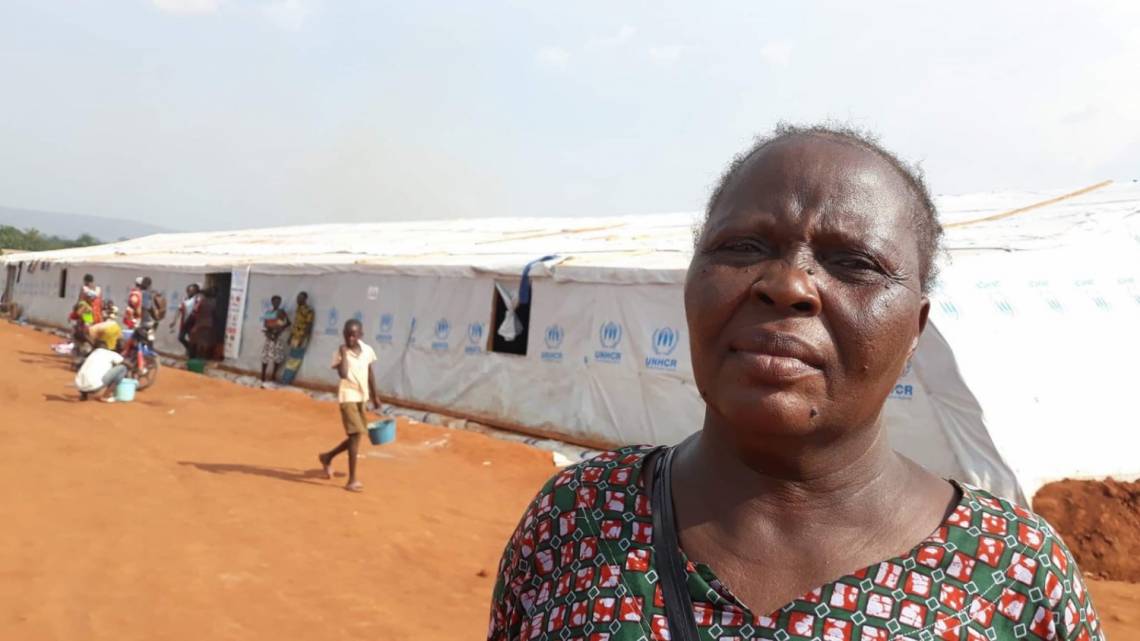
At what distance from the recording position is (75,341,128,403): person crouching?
12102 mm

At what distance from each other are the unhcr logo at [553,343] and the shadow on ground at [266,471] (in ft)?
10.6

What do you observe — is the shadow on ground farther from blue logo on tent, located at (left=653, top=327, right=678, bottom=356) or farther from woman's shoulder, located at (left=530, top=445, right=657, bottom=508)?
woman's shoulder, located at (left=530, top=445, right=657, bottom=508)

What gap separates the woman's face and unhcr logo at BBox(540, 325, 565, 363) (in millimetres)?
9567

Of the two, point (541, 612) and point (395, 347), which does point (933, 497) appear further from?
point (395, 347)

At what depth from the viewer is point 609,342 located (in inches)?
403

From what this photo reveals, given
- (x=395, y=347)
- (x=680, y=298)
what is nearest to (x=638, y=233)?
(x=395, y=347)

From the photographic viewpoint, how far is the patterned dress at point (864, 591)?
1.14 metres

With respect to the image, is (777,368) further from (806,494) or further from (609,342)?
(609,342)

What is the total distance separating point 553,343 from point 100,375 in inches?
259

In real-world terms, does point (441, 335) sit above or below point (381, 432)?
above

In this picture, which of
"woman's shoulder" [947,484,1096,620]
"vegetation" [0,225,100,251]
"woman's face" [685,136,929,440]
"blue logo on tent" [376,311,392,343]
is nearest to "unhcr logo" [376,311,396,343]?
"blue logo on tent" [376,311,392,343]

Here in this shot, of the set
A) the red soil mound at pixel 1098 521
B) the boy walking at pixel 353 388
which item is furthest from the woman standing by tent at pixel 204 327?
the red soil mound at pixel 1098 521

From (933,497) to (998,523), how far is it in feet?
0.31

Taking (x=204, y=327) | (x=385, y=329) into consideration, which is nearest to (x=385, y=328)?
(x=385, y=329)
